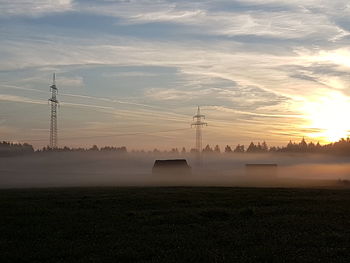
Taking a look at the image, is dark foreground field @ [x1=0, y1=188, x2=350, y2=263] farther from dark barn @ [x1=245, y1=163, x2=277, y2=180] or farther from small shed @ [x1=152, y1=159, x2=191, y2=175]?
dark barn @ [x1=245, y1=163, x2=277, y2=180]

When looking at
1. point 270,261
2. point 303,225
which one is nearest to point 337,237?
point 303,225

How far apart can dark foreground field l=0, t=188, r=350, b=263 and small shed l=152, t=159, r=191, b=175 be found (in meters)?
128

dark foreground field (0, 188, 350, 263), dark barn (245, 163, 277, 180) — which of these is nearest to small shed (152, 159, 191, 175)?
dark barn (245, 163, 277, 180)

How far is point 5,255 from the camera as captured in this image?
2075 cm

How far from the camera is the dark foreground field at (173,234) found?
20375mm

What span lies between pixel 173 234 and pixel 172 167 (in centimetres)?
14627

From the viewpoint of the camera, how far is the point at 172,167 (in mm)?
171875

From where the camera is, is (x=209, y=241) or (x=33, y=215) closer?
(x=209, y=241)

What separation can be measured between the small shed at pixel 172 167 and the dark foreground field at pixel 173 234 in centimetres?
12808

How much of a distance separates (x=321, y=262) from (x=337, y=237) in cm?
552

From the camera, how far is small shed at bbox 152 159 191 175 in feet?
553

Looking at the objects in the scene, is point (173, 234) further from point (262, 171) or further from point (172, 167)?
point (262, 171)

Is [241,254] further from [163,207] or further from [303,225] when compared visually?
[163,207]

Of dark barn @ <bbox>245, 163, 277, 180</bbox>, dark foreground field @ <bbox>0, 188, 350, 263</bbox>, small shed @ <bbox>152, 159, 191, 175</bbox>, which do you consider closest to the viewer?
dark foreground field @ <bbox>0, 188, 350, 263</bbox>
